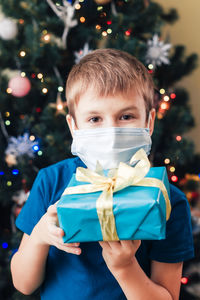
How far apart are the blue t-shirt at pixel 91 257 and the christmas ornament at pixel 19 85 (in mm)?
754

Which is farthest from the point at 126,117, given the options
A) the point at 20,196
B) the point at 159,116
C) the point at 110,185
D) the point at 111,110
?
the point at 20,196

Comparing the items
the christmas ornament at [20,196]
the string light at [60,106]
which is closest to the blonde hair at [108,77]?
the string light at [60,106]

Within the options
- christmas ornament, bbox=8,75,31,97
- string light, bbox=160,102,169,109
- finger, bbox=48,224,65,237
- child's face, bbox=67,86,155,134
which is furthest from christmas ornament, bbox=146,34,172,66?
finger, bbox=48,224,65,237

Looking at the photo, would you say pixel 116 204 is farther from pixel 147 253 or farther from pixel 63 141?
pixel 63 141

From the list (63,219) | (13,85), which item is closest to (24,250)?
(63,219)

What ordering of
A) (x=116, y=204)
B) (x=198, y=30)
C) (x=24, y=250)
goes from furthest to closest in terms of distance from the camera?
(x=198, y=30) → (x=24, y=250) → (x=116, y=204)

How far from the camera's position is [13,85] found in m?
1.52

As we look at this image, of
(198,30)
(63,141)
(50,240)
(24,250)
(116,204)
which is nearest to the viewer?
(116,204)

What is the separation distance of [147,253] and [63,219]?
331 millimetres

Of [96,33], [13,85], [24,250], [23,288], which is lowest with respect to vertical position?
[23,288]

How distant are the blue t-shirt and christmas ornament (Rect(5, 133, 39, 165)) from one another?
670 millimetres

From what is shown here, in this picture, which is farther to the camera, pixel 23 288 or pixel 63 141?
pixel 63 141

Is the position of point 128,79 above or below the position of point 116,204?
above

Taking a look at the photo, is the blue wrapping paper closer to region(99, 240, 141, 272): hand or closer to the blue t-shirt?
region(99, 240, 141, 272): hand
